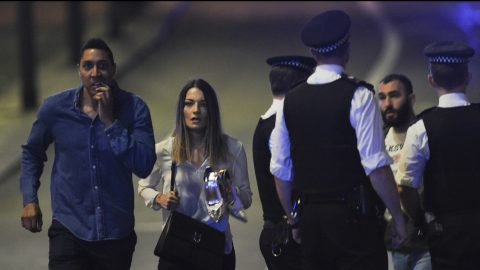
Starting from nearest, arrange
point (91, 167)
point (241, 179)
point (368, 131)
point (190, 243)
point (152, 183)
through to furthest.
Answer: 1. point (368, 131)
2. point (91, 167)
3. point (190, 243)
4. point (241, 179)
5. point (152, 183)

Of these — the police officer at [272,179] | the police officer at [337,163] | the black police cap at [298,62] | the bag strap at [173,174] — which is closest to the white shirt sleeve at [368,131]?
the police officer at [337,163]

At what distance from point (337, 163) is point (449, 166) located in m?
0.72

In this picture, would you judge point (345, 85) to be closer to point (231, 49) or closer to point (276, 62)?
point (276, 62)

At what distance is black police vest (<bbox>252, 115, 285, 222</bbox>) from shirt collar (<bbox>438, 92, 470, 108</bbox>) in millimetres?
1025

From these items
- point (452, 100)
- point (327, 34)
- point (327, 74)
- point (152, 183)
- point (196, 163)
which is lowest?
point (152, 183)

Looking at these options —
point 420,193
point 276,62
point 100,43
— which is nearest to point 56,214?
point 100,43

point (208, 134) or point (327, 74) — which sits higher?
point (327, 74)

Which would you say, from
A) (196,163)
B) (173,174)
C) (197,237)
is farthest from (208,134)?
(197,237)

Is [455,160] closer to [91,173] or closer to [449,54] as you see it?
[449,54]

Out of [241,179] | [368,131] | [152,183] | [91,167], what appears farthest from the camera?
[152,183]

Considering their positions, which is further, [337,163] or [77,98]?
[77,98]

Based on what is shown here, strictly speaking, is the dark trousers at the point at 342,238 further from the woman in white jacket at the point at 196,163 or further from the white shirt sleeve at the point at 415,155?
the woman in white jacket at the point at 196,163

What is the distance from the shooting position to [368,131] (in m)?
6.25

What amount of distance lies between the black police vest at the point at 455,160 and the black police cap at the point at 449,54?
280mm
